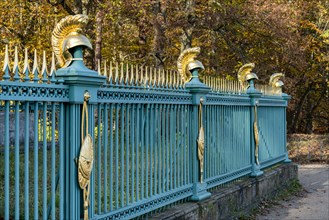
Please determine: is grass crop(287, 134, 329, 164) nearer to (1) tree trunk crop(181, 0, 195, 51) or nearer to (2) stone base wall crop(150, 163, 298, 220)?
(1) tree trunk crop(181, 0, 195, 51)

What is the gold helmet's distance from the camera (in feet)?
15.3

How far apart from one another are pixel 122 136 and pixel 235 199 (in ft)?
11.2

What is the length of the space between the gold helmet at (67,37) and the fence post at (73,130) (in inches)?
2.2

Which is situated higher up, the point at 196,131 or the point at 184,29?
the point at 184,29

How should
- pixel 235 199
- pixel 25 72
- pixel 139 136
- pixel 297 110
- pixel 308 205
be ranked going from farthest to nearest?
pixel 297 110 < pixel 308 205 < pixel 235 199 < pixel 139 136 < pixel 25 72

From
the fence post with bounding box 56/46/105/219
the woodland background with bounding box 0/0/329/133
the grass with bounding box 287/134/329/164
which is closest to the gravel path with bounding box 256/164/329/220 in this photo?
the fence post with bounding box 56/46/105/219

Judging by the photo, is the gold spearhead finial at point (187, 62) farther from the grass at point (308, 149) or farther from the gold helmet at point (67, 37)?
the grass at point (308, 149)

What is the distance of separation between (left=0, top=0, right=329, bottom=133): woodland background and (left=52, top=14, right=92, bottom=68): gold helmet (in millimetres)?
9931

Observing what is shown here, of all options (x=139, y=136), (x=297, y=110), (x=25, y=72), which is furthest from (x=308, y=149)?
(x=25, y=72)

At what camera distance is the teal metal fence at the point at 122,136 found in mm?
4141

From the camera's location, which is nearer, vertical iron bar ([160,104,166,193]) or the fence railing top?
the fence railing top

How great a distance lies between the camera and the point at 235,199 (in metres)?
8.27

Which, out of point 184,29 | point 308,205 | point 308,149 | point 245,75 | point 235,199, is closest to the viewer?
point 235,199

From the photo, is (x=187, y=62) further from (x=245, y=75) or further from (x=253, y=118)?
(x=253, y=118)
